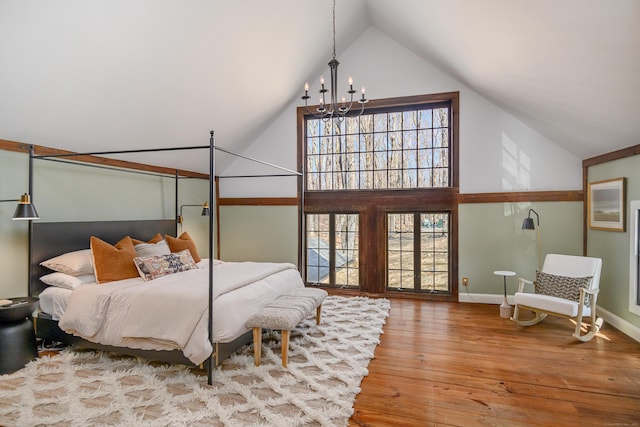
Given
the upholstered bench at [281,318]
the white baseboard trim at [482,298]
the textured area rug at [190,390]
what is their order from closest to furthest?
the textured area rug at [190,390]
the upholstered bench at [281,318]
the white baseboard trim at [482,298]

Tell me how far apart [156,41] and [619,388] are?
478 centimetres

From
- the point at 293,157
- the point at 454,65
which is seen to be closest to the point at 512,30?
the point at 454,65

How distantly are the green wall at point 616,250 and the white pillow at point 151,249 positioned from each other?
521cm

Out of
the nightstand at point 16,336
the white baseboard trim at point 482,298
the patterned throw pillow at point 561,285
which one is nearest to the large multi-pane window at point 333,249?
the white baseboard trim at point 482,298

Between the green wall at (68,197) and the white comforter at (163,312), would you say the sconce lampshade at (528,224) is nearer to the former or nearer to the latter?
the white comforter at (163,312)

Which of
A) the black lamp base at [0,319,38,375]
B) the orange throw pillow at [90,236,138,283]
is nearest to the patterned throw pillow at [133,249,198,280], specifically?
the orange throw pillow at [90,236,138,283]

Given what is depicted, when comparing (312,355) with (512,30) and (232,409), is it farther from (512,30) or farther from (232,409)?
(512,30)

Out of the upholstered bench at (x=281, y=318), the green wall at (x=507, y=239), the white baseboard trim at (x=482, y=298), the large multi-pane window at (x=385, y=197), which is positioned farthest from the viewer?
the large multi-pane window at (x=385, y=197)

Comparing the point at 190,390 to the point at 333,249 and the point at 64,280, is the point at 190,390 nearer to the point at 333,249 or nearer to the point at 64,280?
the point at 64,280

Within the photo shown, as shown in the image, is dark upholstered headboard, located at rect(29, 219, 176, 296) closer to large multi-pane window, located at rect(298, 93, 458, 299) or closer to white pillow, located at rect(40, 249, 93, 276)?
white pillow, located at rect(40, 249, 93, 276)

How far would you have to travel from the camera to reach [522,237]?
16.5 ft

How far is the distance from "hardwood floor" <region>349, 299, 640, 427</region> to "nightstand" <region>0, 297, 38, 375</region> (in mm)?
2798

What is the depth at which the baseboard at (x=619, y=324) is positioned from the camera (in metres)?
3.69

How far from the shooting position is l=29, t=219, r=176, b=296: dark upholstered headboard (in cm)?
355
